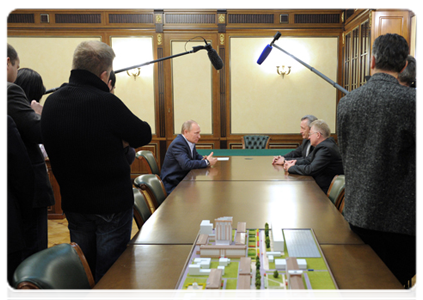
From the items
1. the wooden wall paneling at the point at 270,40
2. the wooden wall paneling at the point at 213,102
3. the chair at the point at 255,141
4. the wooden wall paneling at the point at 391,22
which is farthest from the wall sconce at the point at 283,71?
the wooden wall paneling at the point at 391,22

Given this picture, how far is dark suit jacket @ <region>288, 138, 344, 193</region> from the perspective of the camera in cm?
322

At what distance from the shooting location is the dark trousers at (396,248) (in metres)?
1.47

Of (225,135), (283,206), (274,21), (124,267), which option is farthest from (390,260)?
(274,21)

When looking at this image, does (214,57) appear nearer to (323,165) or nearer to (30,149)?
(323,165)

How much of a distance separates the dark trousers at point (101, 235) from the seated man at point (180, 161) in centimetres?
192

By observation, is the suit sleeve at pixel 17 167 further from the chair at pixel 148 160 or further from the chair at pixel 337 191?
the chair at pixel 148 160

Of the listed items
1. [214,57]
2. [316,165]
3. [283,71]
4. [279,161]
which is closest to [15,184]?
[214,57]

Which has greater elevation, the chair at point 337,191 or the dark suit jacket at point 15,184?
the dark suit jacket at point 15,184

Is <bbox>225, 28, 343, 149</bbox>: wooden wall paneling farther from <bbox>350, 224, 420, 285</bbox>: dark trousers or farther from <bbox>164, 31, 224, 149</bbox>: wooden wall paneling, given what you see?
<bbox>350, 224, 420, 285</bbox>: dark trousers

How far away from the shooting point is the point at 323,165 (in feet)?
10.6

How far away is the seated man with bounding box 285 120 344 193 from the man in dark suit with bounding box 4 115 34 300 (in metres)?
2.25

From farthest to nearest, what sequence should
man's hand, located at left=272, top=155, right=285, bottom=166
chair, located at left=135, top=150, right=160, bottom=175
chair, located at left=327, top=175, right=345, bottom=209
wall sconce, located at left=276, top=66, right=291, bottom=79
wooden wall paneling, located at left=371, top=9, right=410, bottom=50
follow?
wall sconce, located at left=276, top=66, right=291, bottom=79, wooden wall paneling, located at left=371, top=9, right=410, bottom=50, chair, located at left=135, top=150, right=160, bottom=175, man's hand, located at left=272, top=155, right=285, bottom=166, chair, located at left=327, top=175, right=345, bottom=209

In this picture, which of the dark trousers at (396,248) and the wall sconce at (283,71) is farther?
the wall sconce at (283,71)

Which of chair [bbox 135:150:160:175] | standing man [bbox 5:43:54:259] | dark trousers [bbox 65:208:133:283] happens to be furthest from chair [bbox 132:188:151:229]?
chair [bbox 135:150:160:175]
